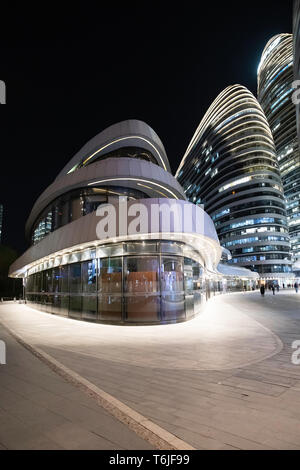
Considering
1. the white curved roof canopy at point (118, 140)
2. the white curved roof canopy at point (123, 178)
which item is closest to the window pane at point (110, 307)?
the white curved roof canopy at point (123, 178)

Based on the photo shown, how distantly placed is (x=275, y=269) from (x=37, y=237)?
291ft

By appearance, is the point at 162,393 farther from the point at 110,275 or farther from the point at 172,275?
the point at 110,275

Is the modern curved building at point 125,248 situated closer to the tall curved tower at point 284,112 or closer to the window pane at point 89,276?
the window pane at point 89,276

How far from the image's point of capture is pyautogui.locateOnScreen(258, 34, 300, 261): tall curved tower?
138500 mm

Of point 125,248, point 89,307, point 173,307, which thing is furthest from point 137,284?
point 89,307

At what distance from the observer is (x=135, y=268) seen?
1377cm

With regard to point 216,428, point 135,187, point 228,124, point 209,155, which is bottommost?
point 216,428

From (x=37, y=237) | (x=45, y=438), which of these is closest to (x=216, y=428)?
(x=45, y=438)

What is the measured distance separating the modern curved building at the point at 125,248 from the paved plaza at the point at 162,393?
4252 mm

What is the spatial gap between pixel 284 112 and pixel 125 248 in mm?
181532

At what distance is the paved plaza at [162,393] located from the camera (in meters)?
3.22

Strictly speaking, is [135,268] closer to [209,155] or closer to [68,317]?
[68,317]

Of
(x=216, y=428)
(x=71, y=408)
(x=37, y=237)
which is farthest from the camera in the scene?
(x=37, y=237)

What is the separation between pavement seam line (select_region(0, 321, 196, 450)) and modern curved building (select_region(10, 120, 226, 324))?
7.47 meters
